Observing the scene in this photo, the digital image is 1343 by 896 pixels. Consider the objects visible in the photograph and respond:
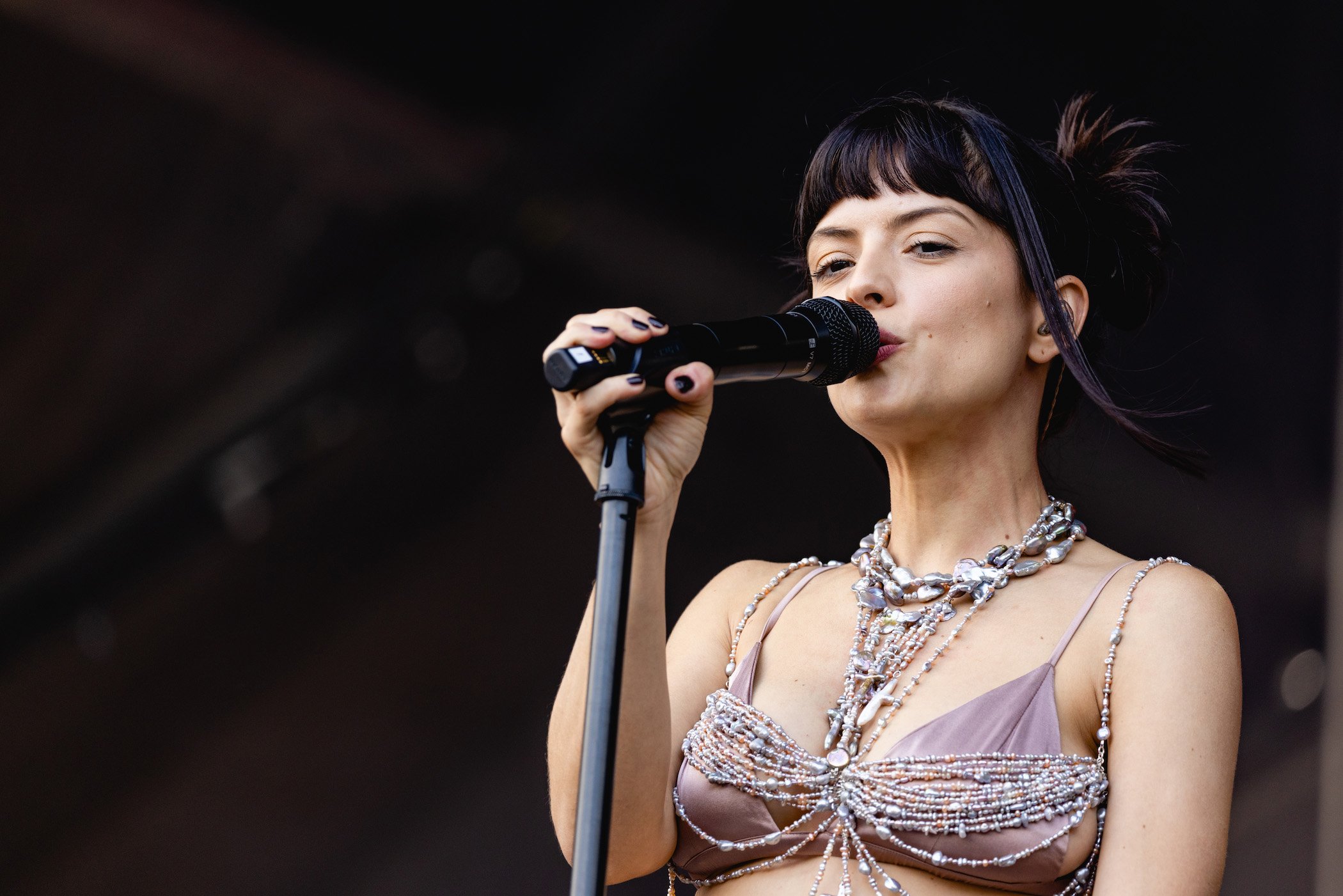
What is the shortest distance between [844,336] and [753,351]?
0.19 m

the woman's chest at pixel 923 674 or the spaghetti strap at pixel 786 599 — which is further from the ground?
the spaghetti strap at pixel 786 599

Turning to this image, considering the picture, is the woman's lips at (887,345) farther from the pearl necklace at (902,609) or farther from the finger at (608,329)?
the finger at (608,329)

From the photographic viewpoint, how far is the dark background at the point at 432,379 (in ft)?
7.32

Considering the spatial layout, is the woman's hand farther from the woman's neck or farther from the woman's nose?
the woman's neck

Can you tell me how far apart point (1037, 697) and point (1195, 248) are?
4.37 ft

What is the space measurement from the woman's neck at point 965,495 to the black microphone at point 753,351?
0.21 m

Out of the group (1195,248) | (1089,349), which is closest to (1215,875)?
(1089,349)

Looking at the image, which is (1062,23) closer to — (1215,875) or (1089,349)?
(1089,349)

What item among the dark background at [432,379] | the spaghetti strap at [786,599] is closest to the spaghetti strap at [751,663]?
the spaghetti strap at [786,599]

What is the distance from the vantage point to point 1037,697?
1320 millimetres

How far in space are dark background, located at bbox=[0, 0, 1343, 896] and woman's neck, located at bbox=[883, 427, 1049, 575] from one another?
35.3 inches

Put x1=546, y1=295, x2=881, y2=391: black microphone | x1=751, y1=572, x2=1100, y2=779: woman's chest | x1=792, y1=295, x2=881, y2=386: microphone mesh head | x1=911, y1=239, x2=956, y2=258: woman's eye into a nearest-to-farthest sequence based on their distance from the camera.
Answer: x1=546, y1=295, x2=881, y2=391: black microphone → x1=792, y1=295, x2=881, y2=386: microphone mesh head → x1=751, y1=572, x2=1100, y2=779: woman's chest → x1=911, y1=239, x2=956, y2=258: woman's eye

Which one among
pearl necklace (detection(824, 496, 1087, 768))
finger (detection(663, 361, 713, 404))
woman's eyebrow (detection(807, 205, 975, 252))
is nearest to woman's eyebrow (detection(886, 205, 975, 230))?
woman's eyebrow (detection(807, 205, 975, 252))

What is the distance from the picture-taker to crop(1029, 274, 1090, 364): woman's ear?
150cm
